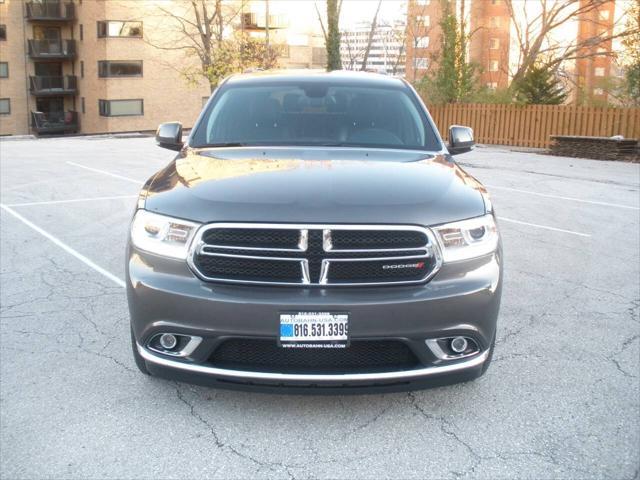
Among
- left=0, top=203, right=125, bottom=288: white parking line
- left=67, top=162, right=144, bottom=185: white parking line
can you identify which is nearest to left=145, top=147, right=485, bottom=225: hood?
left=0, top=203, right=125, bottom=288: white parking line

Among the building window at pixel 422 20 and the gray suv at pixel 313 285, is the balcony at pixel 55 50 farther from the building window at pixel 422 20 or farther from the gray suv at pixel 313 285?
the gray suv at pixel 313 285

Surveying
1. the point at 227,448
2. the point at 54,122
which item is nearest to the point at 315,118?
the point at 227,448

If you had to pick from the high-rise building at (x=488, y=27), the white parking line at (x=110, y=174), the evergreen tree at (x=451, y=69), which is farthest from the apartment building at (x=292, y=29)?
the white parking line at (x=110, y=174)

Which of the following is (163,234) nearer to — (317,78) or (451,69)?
(317,78)

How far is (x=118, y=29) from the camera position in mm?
49062

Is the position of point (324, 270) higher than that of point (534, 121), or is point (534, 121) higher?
point (534, 121)

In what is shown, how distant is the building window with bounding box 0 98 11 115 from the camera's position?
5325 centimetres

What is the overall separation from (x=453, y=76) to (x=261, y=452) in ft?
85.6

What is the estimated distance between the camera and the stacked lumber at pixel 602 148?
19.4 m

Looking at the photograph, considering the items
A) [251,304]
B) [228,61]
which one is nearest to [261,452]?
[251,304]

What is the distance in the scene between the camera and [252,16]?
58.1 metres

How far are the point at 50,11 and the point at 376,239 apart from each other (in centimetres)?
5535

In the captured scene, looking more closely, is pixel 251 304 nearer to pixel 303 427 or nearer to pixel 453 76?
pixel 303 427

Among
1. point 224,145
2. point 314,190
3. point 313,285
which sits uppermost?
point 224,145
